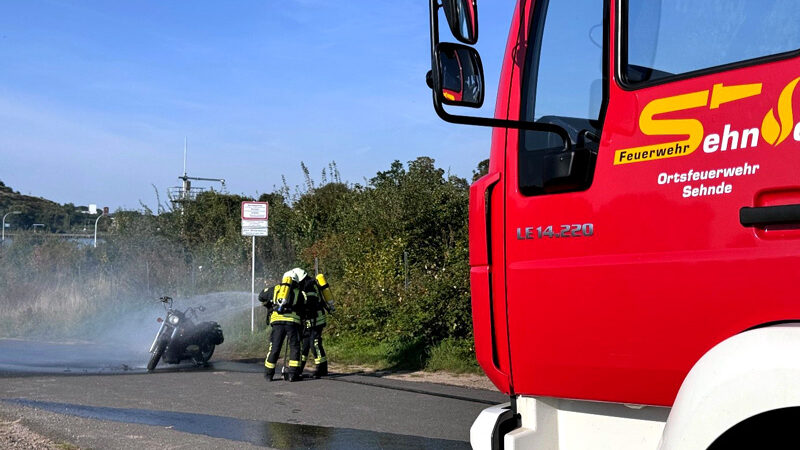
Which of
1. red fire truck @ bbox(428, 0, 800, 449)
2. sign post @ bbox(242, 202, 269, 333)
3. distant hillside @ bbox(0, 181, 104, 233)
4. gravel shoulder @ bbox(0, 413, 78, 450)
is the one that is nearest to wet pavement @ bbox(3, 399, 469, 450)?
gravel shoulder @ bbox(0, 413, 78, 450)

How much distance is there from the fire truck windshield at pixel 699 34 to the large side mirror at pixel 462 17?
0.61 m

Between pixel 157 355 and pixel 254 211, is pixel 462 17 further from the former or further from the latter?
pixel 254 211

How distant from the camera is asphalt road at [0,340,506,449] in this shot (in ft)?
25.6

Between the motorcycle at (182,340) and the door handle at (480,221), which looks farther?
Result: the motorcycle at (182,340)

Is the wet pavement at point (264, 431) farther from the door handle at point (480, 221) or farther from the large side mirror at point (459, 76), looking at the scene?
the large side mirror at point (459, 76)

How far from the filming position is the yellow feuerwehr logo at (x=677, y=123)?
9.98ft

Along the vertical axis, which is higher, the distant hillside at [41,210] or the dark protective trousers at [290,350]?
the distant hillside at [41,210]

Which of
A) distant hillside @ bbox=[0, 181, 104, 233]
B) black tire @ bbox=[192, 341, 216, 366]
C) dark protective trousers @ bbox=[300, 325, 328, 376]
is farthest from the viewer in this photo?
distant hillside @ bbox=[0, 181, 104, 233]

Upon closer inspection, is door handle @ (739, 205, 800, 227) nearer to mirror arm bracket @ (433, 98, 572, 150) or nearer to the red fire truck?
the red fire truck

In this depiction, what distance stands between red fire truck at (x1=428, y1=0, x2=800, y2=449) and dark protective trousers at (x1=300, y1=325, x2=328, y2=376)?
866cm

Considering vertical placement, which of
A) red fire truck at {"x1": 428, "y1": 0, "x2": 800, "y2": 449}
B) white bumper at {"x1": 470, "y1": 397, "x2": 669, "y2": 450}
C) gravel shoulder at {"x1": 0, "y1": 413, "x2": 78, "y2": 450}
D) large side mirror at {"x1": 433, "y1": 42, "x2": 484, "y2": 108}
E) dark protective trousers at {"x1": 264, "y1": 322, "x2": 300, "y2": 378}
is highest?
large side mirror at {"x1": 433, "y1": 42, "x2": 484, "y2": 108}

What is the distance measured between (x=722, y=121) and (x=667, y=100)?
0.26 meters

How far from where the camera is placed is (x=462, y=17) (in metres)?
3.49

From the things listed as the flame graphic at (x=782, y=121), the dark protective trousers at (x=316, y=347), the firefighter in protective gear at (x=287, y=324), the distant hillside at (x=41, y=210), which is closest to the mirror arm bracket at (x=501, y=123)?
the flame graphic at (x=782, y=121)
